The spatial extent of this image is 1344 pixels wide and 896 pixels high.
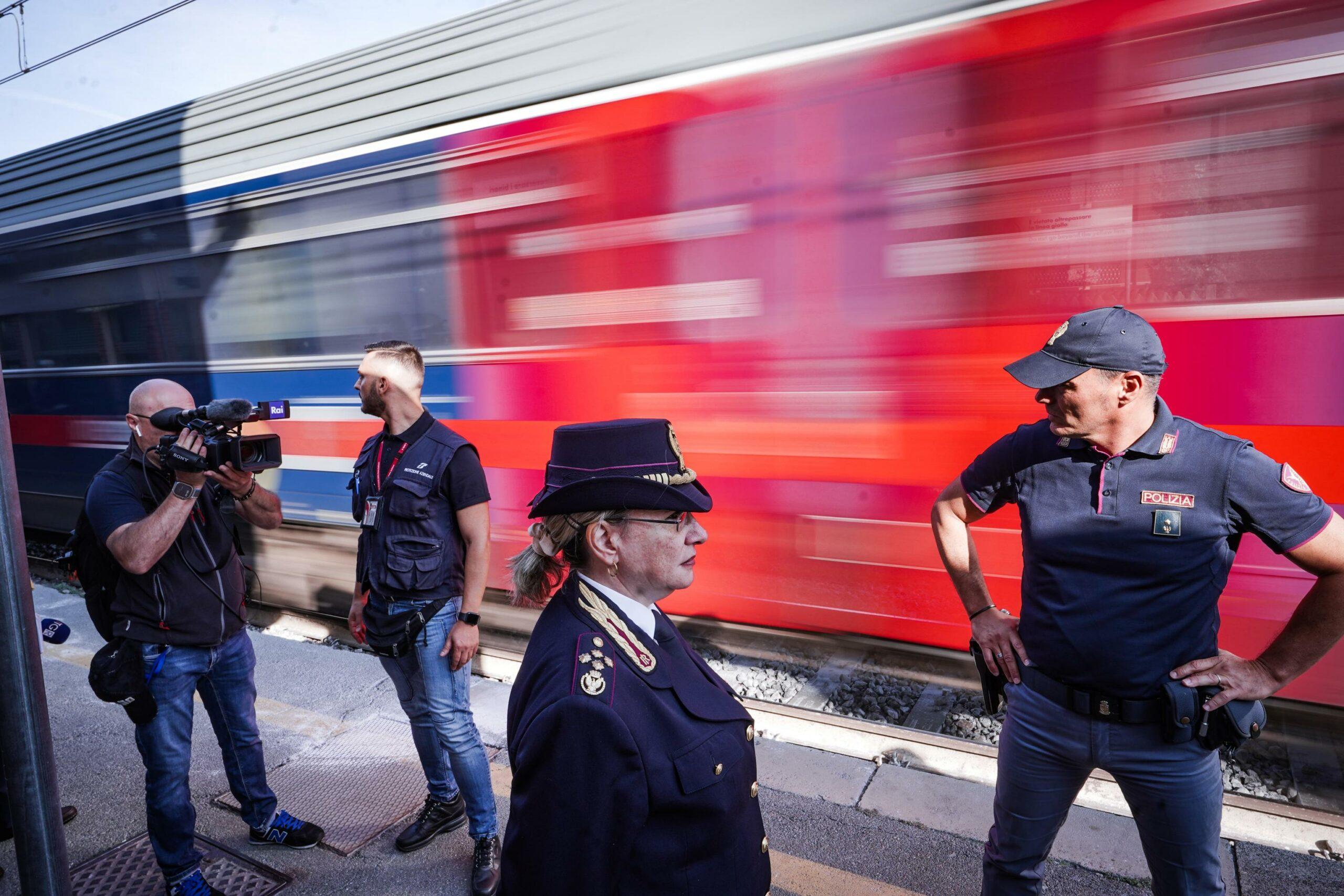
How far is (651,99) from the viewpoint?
12.5 ft

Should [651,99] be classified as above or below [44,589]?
above

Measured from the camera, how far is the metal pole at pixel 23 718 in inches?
60.0

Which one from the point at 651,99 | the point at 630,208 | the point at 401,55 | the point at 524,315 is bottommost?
the point at 524,315

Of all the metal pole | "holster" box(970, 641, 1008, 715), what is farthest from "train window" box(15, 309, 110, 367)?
"holster" box(970, 641, 1008, 715)

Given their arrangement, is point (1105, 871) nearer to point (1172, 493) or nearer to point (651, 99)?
point (1172, 493)

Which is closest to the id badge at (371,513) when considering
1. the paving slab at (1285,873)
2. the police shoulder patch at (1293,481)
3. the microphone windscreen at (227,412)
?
the microphone windscreen at (227,412)

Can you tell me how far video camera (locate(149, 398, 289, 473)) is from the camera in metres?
2.52

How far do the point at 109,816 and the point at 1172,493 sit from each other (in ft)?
12.9

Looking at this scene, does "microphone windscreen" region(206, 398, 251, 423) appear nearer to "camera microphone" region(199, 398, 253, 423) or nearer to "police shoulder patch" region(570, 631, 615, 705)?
"camera microphone" region(199, 398, 253, 423)

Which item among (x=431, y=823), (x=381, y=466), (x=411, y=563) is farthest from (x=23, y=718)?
(x=431, y=823)

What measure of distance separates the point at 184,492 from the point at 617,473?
1.71m

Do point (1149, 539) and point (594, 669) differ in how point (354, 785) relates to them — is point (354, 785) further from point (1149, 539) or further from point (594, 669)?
point (1149, 539)

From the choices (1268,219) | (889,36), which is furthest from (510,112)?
(1268,219)

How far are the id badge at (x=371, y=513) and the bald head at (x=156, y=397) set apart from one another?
0.66m
